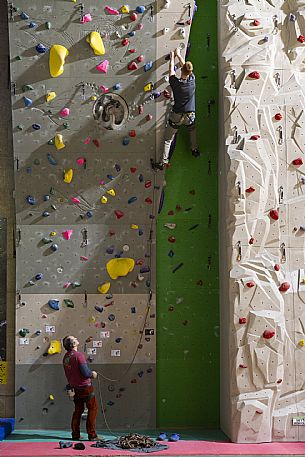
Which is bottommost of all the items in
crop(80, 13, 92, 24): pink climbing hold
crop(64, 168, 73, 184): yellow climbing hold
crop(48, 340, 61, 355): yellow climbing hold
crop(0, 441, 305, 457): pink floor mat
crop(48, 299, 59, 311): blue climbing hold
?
crop(0, 441, 305, 457): pink floor mat

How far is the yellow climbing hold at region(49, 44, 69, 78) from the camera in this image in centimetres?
919

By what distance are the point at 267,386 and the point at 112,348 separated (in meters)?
1.98

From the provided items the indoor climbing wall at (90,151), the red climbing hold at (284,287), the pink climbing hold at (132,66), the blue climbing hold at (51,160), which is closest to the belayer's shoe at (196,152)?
the indoor climbing wall at (90,151)

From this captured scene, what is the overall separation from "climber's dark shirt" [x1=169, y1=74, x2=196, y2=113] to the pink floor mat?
3856mm

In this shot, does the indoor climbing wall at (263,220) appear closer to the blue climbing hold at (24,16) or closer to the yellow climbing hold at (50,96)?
the yellow climbing hold at (50,96)

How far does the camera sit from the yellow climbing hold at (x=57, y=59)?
30.1 feet

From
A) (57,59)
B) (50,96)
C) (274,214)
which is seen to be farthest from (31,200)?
(274,214)

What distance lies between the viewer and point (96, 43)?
30.3 feet

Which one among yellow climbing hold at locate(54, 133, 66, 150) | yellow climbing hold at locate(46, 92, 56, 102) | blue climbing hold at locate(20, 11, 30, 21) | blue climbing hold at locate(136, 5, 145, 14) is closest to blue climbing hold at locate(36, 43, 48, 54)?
blue climbing hold at locate(20, 11, 30, 21)

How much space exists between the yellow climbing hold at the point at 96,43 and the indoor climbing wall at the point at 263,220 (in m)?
1.54

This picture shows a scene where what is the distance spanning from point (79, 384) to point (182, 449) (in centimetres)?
137

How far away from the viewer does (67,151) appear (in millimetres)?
9289

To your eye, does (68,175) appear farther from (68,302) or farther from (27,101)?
(68,302)

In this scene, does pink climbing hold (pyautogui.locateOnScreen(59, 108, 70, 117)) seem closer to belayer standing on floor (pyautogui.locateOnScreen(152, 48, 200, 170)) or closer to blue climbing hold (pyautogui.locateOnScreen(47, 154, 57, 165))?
blue climbing hold (pyautogui.locateOnScreen(47, 154, 57, 165))
